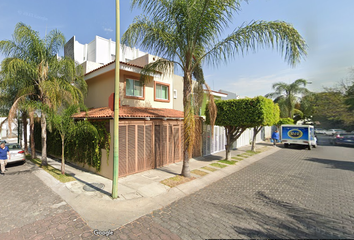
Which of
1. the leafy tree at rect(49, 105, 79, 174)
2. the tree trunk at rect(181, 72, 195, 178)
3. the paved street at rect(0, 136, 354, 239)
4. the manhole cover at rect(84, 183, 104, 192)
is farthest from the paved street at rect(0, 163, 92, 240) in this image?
the tree trunk at rect(181, 72, 195, 178)

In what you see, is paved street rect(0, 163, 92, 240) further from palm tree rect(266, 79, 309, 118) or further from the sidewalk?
palm tree rect(266, 79, 309, 118)

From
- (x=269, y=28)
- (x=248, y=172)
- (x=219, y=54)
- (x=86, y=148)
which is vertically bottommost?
(x=248, y=172)

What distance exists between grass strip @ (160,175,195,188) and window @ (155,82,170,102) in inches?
238

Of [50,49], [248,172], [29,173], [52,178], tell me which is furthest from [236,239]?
[50,49]

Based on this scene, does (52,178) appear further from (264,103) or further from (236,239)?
(264,103)

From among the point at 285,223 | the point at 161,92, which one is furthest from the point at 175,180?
the point at 161,92

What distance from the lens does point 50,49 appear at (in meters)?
8.71

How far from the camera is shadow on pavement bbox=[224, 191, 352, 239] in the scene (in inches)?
142

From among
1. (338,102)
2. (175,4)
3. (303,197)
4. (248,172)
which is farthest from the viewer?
(338,102)

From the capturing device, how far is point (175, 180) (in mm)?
6918

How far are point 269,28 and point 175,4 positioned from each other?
359cm

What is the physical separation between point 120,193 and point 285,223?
4867 millimetres

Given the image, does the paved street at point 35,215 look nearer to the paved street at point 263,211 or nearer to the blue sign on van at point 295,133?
the paved street at point 263,211

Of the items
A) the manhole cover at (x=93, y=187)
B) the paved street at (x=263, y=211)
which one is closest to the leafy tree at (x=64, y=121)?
the manhole cover at (x=93, y=187)
